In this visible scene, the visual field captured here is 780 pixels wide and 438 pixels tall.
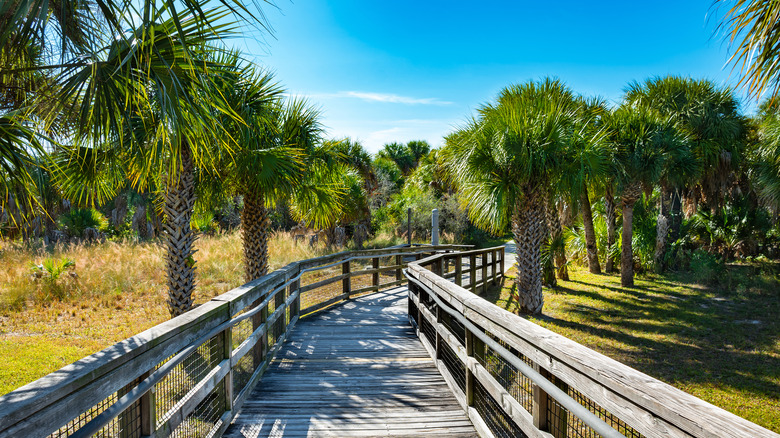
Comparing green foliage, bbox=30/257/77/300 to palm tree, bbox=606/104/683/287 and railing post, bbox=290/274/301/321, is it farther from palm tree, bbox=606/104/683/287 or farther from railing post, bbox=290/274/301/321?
palm tree, bbox=606/104/683/287

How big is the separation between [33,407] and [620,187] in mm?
14837

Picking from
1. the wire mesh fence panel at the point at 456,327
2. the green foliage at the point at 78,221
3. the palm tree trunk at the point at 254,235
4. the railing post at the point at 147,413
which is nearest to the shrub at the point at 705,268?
the wire mesh fence panel at the point at 456,327

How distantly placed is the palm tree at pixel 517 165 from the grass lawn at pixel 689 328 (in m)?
1.76

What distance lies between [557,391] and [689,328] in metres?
10.0

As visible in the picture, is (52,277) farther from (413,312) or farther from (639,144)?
(639,144)

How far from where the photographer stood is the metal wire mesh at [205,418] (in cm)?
311

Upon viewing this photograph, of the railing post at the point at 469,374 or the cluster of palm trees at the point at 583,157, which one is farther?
the cluster of palm trees at the point at 583,157

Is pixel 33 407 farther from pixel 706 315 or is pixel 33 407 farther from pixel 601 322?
pixel 706 315

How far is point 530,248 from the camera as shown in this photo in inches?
413

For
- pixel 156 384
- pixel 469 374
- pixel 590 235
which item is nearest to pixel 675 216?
pixel 590 235

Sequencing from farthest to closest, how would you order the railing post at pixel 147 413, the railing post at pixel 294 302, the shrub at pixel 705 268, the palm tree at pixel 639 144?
1. the shrub at pixel 705 268
2. the palm tree at pixel 639 144
3. the railing post at pixel 294 302
4. the railing post at pixel 147 413

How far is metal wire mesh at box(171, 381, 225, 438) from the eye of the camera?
311cm

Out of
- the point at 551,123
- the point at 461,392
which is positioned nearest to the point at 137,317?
the point at 461,392

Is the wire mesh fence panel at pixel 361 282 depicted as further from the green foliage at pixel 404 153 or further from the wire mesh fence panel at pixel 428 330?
the green foliage at pixel 404 153
